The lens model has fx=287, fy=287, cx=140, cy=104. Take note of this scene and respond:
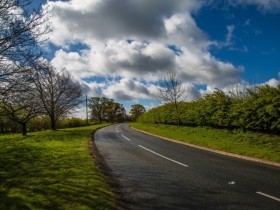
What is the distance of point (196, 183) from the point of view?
8.85m

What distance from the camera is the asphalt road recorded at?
6.89 m

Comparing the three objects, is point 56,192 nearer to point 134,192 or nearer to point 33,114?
point 134,192

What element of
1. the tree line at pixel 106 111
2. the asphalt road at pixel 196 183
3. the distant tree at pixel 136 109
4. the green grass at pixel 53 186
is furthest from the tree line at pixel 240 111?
the distant tree at pixel 136 109

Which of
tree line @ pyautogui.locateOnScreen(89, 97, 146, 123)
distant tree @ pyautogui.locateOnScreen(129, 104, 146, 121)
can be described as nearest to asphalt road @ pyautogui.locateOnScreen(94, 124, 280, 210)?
tree line @ pyautogui.locateOnScreen(89, 97, 146, 123)

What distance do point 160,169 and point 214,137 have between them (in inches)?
510

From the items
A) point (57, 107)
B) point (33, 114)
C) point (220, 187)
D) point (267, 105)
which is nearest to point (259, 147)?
point (267, 105)

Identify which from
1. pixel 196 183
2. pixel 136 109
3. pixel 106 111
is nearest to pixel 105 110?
pixel 106 111

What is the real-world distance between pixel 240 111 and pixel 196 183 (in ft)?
49.1

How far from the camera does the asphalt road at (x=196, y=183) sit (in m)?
6.89

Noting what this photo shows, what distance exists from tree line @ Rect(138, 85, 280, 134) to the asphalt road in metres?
7.54

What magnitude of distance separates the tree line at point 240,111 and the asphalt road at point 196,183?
24.7 feet

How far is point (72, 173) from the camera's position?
970cm

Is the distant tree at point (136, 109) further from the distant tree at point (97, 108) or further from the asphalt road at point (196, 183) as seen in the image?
the asphalt road at point (196, 183)

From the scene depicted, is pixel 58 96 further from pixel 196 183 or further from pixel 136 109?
pixel 136 109
